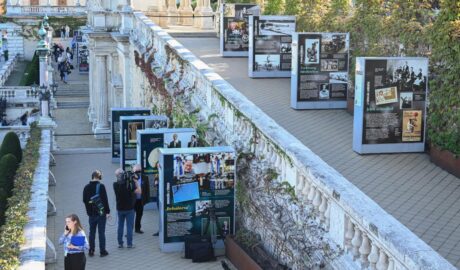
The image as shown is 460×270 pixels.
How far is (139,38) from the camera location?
29.0 meters

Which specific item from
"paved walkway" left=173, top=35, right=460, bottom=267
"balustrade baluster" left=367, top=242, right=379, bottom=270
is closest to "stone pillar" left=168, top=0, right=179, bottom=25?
"paved walkway" left=173, top=35, right=460, bottom=267

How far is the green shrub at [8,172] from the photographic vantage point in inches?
710

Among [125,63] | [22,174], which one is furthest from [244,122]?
[125,63]

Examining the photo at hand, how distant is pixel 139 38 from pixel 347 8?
29.3ft

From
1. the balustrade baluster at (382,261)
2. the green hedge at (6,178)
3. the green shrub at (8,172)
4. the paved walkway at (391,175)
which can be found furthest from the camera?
the green shrub at (8,172)

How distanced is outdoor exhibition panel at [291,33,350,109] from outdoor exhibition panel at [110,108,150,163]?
4955mm

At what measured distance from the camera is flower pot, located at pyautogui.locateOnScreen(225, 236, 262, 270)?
1140cm

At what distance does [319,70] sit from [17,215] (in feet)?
23.9

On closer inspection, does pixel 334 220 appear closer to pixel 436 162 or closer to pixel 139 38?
pixel 436 162

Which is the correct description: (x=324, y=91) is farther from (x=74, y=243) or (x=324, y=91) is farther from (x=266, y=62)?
(x=74, y=243)

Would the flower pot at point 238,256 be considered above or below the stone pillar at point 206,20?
below

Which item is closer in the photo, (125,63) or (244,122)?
(244,122)

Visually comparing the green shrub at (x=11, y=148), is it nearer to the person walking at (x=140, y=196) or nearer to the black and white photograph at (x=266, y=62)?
the black and white photograph at (x=266, y=62)

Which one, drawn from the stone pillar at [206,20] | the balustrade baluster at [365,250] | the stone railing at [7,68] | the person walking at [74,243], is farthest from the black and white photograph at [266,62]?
the stone railing at [7,68]
